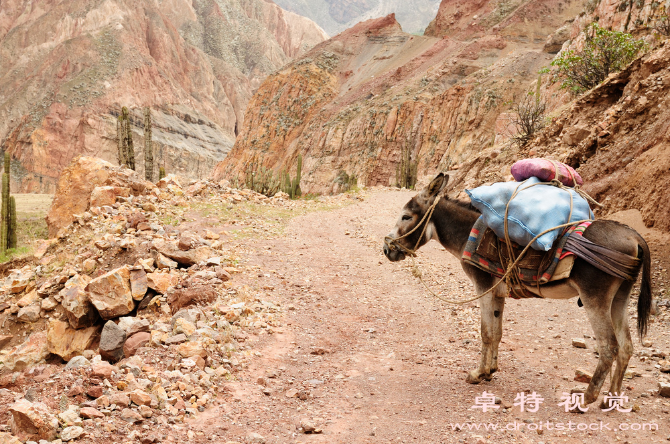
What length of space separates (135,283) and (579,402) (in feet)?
23.1

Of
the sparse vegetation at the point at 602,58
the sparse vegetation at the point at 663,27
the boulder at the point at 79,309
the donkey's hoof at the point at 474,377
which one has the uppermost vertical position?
the sparse vegetation at the point at 663,27

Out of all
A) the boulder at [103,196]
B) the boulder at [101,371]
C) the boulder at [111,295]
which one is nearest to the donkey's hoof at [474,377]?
the boulder at [101,371]

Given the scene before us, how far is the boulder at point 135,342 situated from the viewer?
5875mm

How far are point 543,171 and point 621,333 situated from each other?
1.77m

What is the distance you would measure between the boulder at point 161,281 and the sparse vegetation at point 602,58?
14.7m

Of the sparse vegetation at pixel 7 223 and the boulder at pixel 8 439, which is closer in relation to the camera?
the boulder at pixel 8 439

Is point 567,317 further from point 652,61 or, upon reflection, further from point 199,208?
point 199,208

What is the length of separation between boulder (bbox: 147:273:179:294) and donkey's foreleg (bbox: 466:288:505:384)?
17.7ft

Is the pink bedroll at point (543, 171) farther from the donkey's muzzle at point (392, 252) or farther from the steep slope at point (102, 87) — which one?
the steep slope at point (102, 87)

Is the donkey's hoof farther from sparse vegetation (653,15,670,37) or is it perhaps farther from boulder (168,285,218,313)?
sparse vegetation (653,15,670,37)

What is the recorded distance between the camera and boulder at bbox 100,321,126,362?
6219 millimetres

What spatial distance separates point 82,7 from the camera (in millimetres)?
95062

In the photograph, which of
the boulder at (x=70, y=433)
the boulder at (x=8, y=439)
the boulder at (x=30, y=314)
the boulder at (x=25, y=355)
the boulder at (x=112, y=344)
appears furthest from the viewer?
the boulder at (x=30, y=314)

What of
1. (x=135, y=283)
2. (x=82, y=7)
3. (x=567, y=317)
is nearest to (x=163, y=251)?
(x=135, y=283)
